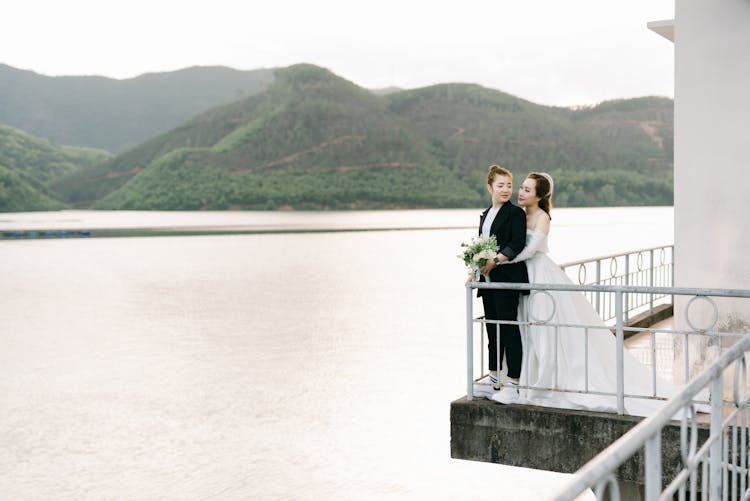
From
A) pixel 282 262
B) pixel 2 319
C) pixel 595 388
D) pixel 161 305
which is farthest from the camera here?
pixel 282 262

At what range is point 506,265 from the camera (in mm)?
5914

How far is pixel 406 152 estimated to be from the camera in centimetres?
15475

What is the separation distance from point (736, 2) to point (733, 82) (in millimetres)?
630

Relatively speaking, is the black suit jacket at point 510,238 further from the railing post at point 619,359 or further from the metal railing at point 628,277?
the metal railing at point 628,277

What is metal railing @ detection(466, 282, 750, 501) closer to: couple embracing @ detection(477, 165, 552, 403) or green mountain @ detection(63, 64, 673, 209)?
couple embracing @ detection(477, 165, 552, 403)

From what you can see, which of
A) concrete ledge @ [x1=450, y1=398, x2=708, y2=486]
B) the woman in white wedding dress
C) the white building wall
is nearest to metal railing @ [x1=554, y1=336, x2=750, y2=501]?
concrete ledge @ [x1=450, y1=398, x2=708, y2=486]

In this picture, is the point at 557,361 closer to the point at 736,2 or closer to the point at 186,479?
the point at 736,2

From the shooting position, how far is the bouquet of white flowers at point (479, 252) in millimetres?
5777

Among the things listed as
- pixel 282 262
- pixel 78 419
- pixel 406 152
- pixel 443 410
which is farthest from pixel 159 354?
pixel 406 152

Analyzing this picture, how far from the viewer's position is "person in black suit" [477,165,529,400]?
230 inches

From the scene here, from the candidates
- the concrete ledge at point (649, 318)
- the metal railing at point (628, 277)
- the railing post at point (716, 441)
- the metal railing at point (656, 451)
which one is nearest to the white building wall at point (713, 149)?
the metal railing at point (628, 277)

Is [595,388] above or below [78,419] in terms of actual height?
above

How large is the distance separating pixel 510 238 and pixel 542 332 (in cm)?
67

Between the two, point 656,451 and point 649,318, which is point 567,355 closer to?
point 656,451
